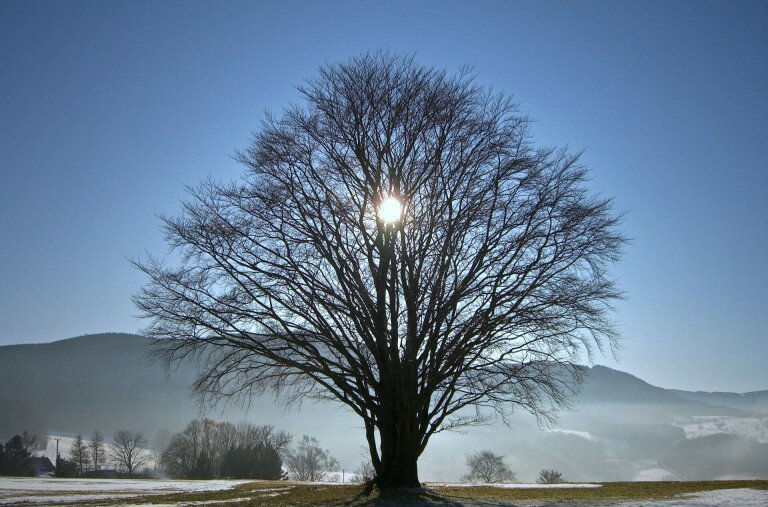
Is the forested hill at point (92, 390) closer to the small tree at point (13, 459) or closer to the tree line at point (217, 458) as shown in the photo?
the tree line at point (217, 458)

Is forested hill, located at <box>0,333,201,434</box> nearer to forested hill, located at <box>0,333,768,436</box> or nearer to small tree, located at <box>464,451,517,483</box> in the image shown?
forested hill, located at <box>0,333,768,436</box>

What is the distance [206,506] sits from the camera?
12.2 m

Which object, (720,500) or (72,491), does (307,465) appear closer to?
(72,491)

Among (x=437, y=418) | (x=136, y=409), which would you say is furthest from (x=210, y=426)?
(x=136, y=409)

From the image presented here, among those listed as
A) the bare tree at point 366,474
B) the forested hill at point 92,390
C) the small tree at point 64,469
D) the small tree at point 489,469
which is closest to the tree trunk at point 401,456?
the bare tree at point 366,474

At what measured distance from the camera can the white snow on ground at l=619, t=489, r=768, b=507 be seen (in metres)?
11.2

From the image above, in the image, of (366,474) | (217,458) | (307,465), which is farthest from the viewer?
(307,465)

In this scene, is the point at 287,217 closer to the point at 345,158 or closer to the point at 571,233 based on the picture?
the point at 345,158

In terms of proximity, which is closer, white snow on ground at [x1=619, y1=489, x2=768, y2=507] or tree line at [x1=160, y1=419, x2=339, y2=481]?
white snow on ground at [x1=619, y1=489, x2=768, y2=507]

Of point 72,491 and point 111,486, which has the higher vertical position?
point 72,491

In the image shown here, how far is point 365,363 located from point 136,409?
642 ft

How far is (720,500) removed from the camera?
39.5 feet

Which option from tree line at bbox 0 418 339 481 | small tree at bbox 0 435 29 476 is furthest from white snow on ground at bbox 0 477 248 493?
small tree at bbox 0 435 29 476

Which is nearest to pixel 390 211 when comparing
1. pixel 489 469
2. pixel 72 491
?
pixel 72 491
